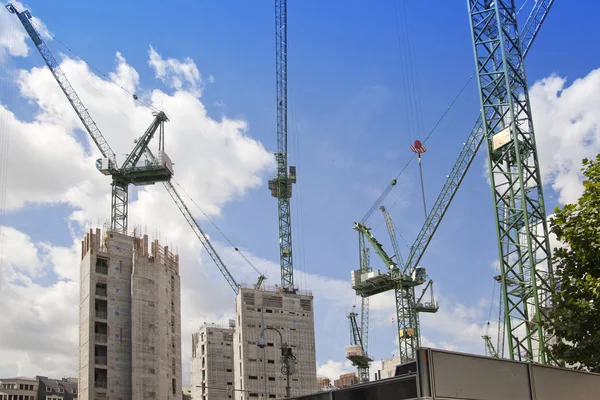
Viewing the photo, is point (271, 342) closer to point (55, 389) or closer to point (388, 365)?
point (55, 389)

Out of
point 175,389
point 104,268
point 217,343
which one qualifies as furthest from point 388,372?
point 104,268

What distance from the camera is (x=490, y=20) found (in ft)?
210

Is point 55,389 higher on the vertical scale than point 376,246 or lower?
lower

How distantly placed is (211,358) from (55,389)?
32290 millimetres

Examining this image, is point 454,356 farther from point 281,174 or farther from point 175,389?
point 281,174

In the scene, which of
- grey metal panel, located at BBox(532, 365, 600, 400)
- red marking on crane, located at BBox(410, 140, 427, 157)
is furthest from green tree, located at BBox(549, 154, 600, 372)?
red marking on crane, located at BBox(410, 140, 427, 157)

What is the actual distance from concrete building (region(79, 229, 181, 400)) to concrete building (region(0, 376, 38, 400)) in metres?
54.5

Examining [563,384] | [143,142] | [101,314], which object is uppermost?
[143,142]

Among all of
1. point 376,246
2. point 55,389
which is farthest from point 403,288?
point 55,389

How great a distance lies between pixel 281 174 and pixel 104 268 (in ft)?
183

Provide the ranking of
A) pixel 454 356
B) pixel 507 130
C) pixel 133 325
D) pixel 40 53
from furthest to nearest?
pixel 40 53 < pixel 133 325 < pixel 507 130 < pixel 454 356

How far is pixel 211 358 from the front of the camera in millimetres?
156625

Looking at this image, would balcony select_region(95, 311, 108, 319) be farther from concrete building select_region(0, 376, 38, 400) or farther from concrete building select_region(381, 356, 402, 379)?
concrete building select_region(381, 356, 402, 379)

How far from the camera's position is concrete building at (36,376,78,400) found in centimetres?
14925
